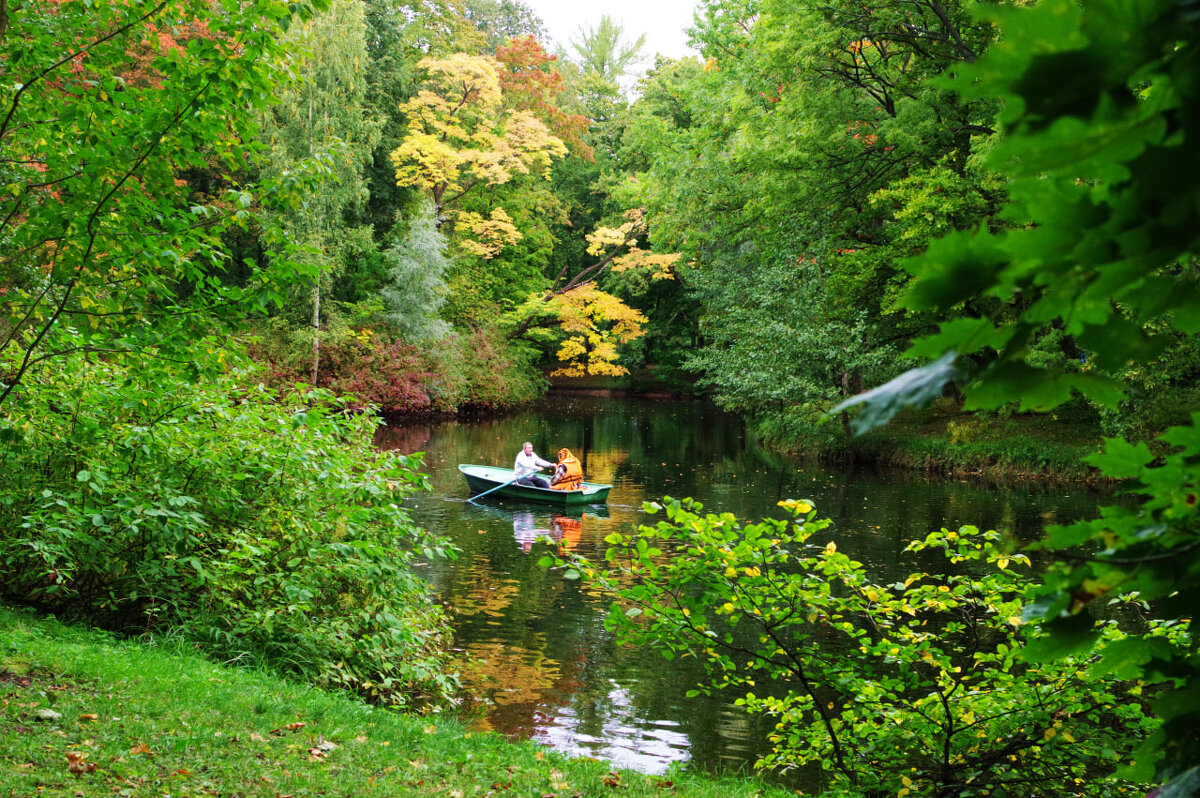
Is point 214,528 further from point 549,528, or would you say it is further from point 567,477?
point 567,477

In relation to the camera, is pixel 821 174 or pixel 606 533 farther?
pixel 821 174

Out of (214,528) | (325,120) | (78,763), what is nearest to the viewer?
(78,763)

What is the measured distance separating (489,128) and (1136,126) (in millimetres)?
35652

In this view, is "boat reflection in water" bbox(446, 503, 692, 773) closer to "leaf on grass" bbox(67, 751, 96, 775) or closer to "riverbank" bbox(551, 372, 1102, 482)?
"leaf on grass" bbox(67, 751, 96, 775)

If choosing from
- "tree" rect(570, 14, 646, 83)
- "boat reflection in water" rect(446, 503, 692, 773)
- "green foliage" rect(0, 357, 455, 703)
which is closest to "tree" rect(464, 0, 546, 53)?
"tree" rect(570, 14, 646, 83)

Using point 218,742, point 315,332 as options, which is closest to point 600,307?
point 315,332

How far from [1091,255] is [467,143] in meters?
36.4

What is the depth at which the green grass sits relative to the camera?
165 inches

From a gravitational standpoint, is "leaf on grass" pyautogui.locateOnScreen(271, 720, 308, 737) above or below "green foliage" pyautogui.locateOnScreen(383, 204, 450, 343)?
below

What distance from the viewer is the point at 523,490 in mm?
17953

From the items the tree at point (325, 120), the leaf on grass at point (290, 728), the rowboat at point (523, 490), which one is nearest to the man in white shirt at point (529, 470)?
the rowboat at point (523, 490)

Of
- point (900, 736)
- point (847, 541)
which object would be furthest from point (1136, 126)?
point (847, 541)

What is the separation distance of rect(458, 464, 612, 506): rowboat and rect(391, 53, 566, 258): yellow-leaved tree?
17.3 meters

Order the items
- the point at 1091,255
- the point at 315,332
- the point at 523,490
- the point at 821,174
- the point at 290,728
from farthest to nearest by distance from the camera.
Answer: the point at 315,332
the point at 821,174
the point at 523,490
the point at 290,728
the point at 1091,255
